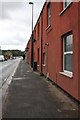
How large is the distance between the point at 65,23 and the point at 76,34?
223cm

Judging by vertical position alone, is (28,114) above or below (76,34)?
below

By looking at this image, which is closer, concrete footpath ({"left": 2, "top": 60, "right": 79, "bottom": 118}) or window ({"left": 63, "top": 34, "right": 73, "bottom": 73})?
concrete footpath ({"left": 2, "top": 60, "right": 79, "bottom": 118})

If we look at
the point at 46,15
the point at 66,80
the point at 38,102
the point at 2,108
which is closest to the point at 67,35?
the point at 66,80

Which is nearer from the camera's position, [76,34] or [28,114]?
[28,114]

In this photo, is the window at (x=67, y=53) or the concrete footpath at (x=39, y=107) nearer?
the concrete footpath at (x=39, y=107)

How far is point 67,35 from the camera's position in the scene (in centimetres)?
1161

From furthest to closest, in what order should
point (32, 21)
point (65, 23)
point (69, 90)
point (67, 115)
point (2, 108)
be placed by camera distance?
point (32, 21)
point (65, 23)
point (69, 90)
point (2, 108)
point (67, 115)

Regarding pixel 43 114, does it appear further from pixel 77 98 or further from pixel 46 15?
pixel 46 15

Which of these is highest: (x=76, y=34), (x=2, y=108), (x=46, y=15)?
(x=46, y=15)

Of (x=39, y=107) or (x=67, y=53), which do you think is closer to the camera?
(x=39, y=107)

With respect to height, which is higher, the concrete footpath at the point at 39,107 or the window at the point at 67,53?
the window at the point at 67,53

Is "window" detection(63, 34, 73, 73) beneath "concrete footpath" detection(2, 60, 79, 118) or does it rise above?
above

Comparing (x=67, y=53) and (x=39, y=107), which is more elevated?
(x=67, y=53)

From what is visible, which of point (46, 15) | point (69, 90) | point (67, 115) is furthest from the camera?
point (46, 15)
